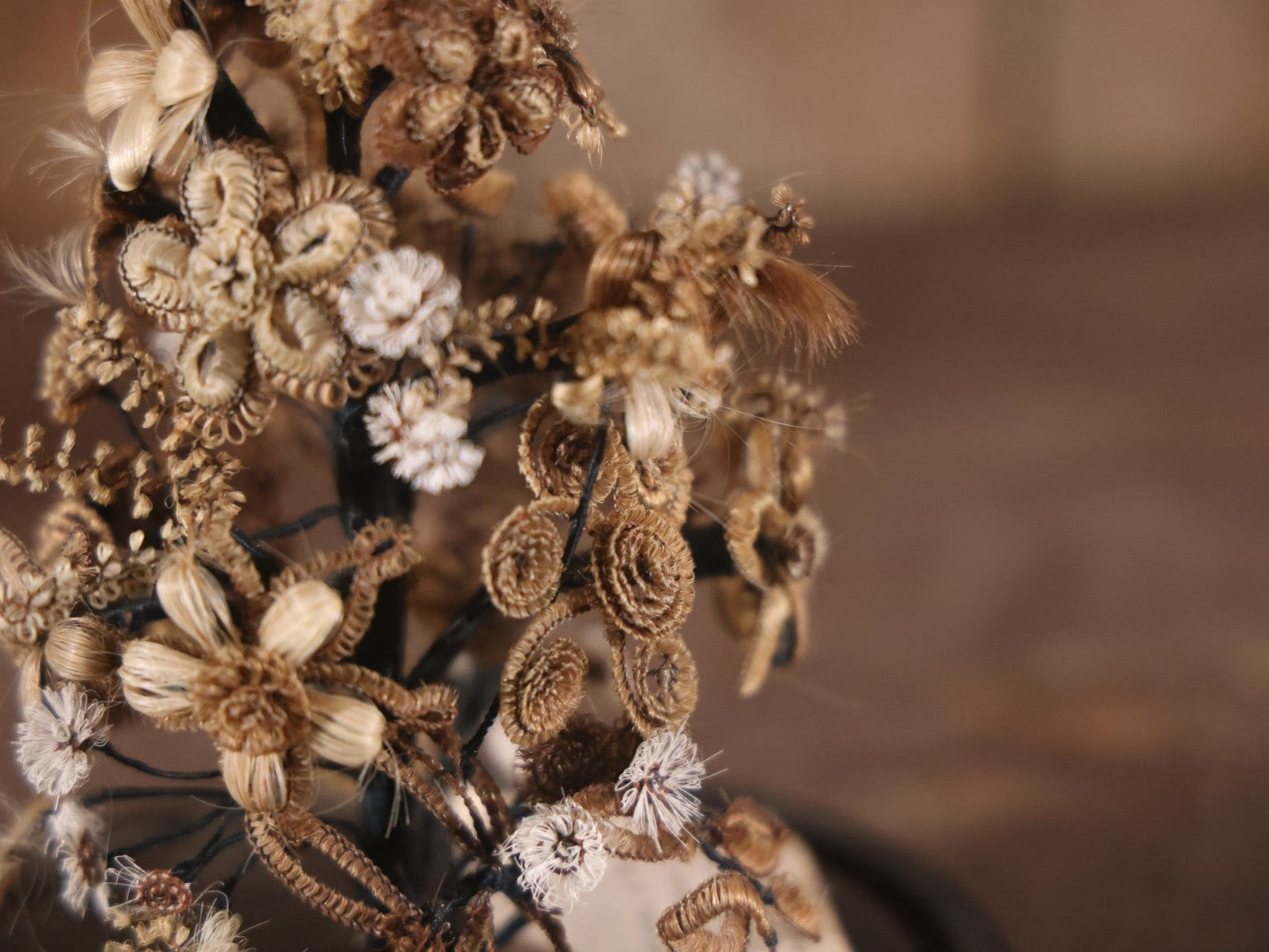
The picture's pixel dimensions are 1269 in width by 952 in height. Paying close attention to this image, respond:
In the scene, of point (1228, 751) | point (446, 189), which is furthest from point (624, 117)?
point (1228, 751)

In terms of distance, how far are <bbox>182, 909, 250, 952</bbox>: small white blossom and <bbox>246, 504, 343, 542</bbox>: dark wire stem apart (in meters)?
0.12

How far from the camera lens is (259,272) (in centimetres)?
28

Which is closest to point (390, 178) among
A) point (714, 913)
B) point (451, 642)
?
point (451, 642)

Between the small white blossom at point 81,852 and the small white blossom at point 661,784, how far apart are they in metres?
0.17

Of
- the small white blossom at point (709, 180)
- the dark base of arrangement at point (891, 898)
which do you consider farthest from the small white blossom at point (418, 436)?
the dark base of arrangement at point (891, 898)

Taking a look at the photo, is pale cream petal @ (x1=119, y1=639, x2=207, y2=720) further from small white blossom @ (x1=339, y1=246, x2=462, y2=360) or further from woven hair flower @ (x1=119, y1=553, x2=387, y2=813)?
small white blossom @ (x1=339, y1=246, x2=462, y2=360)

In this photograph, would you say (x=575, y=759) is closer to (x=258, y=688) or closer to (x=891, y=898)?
(x=258, y=688)

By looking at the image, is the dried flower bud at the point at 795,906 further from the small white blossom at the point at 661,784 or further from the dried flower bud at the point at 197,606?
the dried flower bud at the point at 197,606

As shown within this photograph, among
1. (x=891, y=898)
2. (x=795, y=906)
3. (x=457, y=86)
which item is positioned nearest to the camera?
(x=457, y=86)

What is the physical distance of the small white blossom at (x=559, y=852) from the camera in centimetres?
31

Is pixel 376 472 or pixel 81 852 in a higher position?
pixel 376 472

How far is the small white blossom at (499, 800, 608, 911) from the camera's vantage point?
0.31 metres

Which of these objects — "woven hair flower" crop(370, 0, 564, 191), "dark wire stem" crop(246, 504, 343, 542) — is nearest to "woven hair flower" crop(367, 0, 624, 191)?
"woven hair flower" crop(370, 0, 564, 191)

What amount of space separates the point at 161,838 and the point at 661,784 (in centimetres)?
16
